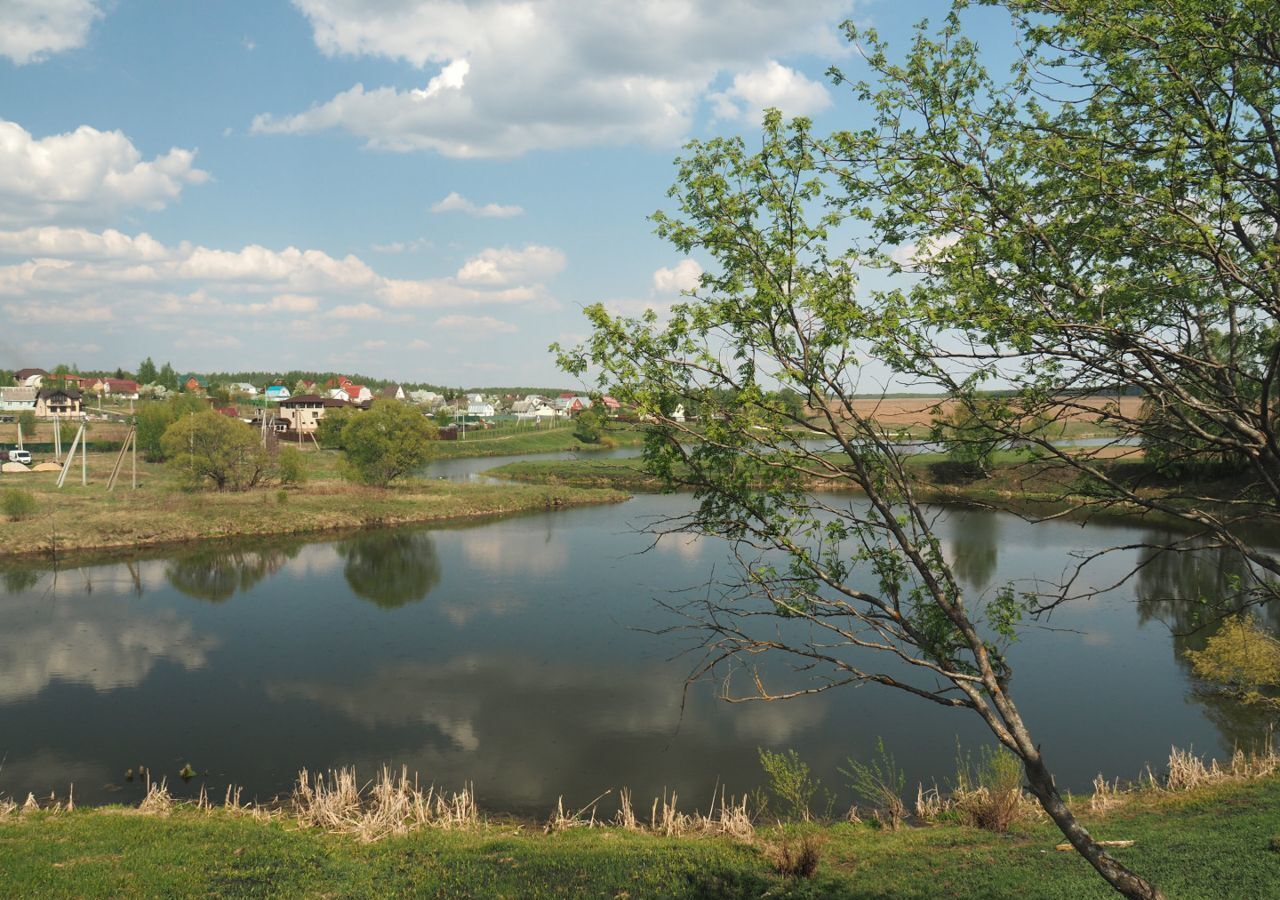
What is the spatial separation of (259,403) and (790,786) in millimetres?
111111

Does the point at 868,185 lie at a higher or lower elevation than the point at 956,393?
higher

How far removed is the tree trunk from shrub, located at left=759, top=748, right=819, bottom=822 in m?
6.85

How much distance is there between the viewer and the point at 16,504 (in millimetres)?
36812

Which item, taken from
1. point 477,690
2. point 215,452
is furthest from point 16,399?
point 477,690

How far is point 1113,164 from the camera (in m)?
5.78

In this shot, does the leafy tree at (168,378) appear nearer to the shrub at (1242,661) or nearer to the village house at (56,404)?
the village house at (56,404)

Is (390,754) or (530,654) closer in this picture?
(390,754)

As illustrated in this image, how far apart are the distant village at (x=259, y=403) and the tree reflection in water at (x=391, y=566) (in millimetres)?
26756

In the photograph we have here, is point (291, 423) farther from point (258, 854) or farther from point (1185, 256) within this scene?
point (1185, 256)

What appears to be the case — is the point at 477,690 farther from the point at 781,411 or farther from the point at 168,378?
the point at 168,378

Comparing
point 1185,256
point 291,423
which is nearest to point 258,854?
point 1185,256

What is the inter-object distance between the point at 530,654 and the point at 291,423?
80.3 meters

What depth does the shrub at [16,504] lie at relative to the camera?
36594 millimetres

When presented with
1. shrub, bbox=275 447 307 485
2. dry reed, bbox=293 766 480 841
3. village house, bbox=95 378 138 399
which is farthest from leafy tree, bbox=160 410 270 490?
village house, bbox=95 378 138 399
